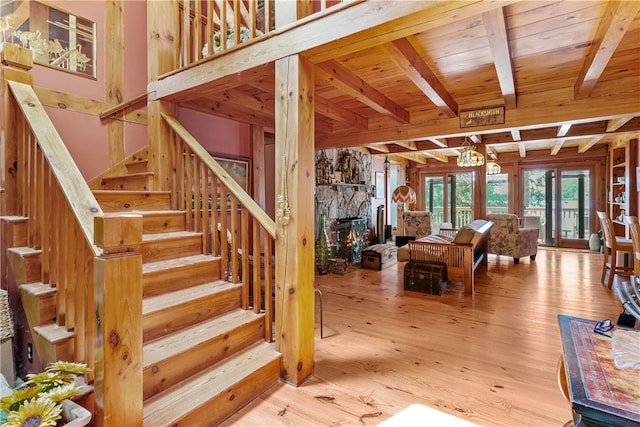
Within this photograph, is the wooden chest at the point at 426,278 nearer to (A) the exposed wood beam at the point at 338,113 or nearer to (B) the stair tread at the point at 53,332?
(A) the exposed wood beam at the point at 338,113

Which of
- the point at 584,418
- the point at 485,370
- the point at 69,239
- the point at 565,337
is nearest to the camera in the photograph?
the point at 584,418

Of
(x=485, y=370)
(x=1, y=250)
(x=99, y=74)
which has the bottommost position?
(x=485, y=370)

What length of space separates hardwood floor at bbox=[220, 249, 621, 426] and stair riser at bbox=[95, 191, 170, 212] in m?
1.79

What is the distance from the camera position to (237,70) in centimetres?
223

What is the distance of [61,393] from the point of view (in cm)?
119

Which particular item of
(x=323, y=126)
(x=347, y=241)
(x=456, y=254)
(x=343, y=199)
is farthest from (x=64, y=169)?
(x=343, y=199)

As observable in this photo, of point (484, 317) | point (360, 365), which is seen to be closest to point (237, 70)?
point (360, 365)

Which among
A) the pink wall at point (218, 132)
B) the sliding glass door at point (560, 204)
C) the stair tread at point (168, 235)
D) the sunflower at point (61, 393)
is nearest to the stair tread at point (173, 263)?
the stair tread at point (168, 235)

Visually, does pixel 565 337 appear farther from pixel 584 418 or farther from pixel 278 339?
pixel 278 339

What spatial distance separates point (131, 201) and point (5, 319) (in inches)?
43.7

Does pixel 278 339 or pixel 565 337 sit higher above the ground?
pixel 565 337

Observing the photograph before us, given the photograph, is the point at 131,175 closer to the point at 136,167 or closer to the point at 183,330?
the point at 136,167

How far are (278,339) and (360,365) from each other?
0.68 meters

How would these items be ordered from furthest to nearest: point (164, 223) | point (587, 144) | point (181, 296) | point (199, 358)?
point (587, 144) < point (164, 223) < point (181, 296) < point (199, 358)
